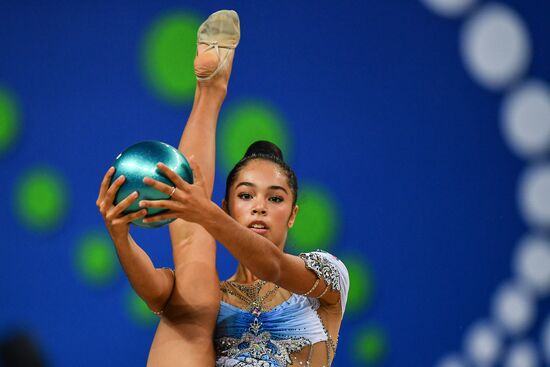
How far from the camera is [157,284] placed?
212cm

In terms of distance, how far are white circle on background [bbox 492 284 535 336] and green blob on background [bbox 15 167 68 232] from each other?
156cm

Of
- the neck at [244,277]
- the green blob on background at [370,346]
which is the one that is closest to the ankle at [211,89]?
the neck at [244,277]

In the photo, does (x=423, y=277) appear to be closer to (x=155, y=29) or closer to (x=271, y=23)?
(x=271, y=23)

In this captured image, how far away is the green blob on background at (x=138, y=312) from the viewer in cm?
289

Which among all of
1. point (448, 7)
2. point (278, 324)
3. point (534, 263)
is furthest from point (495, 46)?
point (278, 324)

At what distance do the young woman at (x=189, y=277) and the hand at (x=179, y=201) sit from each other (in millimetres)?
174

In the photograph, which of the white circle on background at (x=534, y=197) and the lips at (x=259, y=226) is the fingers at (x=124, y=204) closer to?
the lips at (x=259, y=226)

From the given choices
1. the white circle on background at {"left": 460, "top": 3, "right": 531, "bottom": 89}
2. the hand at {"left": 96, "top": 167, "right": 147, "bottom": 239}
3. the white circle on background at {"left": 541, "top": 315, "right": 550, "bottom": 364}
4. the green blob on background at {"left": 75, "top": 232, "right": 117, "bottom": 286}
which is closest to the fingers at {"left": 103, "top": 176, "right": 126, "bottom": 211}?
the hand at {"left": 96, "top": 167, "right": 147, "bottom": 239}

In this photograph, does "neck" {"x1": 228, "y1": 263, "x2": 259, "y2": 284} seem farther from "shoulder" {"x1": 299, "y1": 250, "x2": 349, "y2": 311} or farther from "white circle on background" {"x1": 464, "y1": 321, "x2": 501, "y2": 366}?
"white circle on background" {"x1": 464, "y1": 321, "x2": 501, "y2": 366}

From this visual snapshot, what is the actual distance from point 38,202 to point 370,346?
4.04 feet

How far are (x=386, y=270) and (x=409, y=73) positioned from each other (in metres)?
0.73

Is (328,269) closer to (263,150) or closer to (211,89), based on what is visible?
(263,150)

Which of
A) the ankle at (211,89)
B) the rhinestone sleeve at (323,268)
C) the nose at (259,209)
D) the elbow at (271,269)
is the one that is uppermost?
the ankle at (211,89)

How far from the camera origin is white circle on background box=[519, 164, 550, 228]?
3.22 meters
